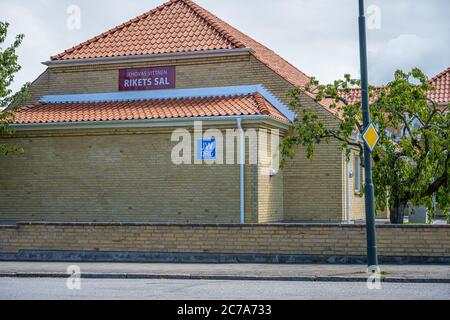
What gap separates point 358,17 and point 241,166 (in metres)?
9.10

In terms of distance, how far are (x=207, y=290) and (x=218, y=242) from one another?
5424 millimetres

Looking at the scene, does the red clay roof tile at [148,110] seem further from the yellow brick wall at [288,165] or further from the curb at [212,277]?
the curb at [212,277]

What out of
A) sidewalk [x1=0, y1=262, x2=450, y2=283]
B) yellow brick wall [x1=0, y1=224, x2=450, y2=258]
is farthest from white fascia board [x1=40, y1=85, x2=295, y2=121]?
sidewalk [x1=0, y1=262, x2=450, y2=283]

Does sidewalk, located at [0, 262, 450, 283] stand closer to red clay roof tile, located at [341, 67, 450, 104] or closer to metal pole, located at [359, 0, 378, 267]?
metal pole, located at [359, 0, 378, 267]

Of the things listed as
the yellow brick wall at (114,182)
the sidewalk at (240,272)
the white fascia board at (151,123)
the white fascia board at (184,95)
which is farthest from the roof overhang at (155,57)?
the sidewalk at (240,272)

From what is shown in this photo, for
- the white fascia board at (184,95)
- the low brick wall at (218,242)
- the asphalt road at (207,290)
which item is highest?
the white fascia board at (184,95)

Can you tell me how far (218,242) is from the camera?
63.0ft

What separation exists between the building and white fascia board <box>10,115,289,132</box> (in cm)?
4

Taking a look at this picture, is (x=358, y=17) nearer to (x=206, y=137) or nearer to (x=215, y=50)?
(x=206, y=137)

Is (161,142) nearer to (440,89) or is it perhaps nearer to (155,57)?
(155,57)

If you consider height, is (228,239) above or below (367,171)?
below

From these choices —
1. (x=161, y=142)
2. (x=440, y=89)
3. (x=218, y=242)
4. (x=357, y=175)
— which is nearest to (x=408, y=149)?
(x=218, y=242)

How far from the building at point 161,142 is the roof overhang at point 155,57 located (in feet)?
0.14

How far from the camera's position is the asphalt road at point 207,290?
41.4 feet
